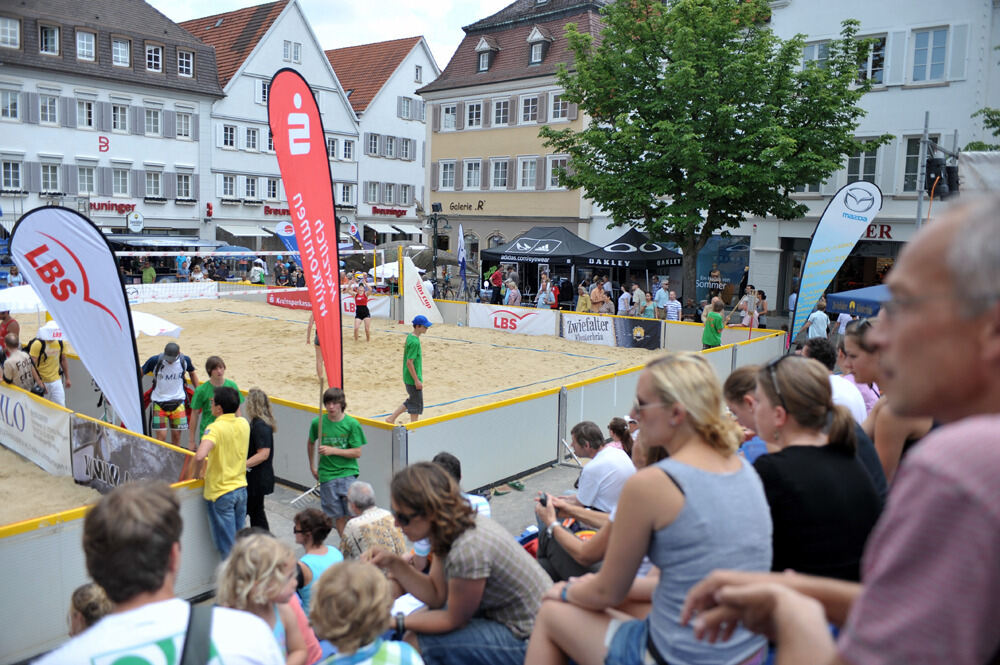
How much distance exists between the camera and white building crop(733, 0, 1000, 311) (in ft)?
81.9

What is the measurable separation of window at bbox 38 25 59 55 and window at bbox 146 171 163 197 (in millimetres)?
6966

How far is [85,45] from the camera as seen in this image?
39.3 m

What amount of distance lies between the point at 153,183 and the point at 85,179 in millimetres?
3370

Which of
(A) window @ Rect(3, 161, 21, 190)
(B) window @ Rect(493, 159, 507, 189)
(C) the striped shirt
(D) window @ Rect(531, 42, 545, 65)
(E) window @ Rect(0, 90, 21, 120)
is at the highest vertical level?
(D) window @ Rect(531, 42, 545, 65)

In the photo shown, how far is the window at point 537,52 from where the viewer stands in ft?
125

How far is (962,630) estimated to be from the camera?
1064 mm

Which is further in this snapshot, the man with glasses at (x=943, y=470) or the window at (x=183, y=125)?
the window at (x=183, y=125)

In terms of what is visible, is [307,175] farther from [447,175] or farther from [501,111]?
[447,175]

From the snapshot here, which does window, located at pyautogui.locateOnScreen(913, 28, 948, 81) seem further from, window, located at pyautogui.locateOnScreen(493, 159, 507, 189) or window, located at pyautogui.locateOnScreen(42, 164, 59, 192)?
window, located at pyautogui.locateOnScreen(42, 164, 59, 192)

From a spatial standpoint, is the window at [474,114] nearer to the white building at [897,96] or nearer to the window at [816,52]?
the white building at [897,96]

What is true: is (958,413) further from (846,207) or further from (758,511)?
(846,207)

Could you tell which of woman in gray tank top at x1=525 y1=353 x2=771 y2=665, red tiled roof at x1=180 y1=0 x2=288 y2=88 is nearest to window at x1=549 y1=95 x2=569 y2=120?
red tiled roof at x1=180 y1=0 x2=288 y2=88

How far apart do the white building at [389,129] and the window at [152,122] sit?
13.2 metres

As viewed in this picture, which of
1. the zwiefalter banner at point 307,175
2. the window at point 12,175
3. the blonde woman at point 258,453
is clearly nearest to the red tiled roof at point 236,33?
the window at point 12,175
